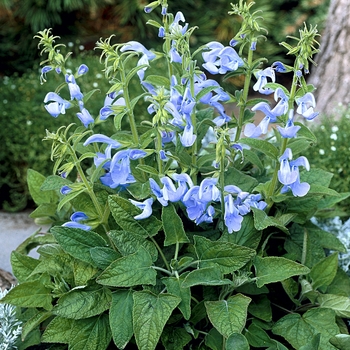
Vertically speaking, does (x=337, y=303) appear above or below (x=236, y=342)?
below

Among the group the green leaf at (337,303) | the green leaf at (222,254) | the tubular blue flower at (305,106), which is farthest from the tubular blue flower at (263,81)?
the green leaf at (337,303)

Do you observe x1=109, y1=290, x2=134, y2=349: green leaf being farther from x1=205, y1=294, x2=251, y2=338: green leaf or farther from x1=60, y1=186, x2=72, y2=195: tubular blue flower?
x1=60, y1=186, x2=72, y2=195: tubular blue flower

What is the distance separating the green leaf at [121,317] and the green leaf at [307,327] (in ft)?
1.49

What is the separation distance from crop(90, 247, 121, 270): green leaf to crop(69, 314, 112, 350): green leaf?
0.17 meters

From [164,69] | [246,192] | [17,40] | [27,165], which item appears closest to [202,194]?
[246,192]

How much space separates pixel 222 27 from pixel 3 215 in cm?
371

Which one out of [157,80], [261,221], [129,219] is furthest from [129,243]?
[157,80]

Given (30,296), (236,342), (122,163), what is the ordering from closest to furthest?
(236,342)
(122,163)
(30,296)

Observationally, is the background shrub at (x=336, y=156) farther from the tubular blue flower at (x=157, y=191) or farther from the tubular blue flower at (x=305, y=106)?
the tubular blue flower at (x=157, y=191)

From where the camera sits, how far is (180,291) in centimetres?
154

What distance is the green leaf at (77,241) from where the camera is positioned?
5.27 ft

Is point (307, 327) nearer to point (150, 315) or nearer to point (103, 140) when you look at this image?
point (150, 315)

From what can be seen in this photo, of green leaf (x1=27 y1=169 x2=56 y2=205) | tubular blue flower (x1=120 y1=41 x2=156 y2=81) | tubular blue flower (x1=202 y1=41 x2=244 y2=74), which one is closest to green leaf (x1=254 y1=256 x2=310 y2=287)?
tubular blue flower (x1=202 y1=41 x2=244 y2=74)

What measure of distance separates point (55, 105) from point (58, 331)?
67cm
